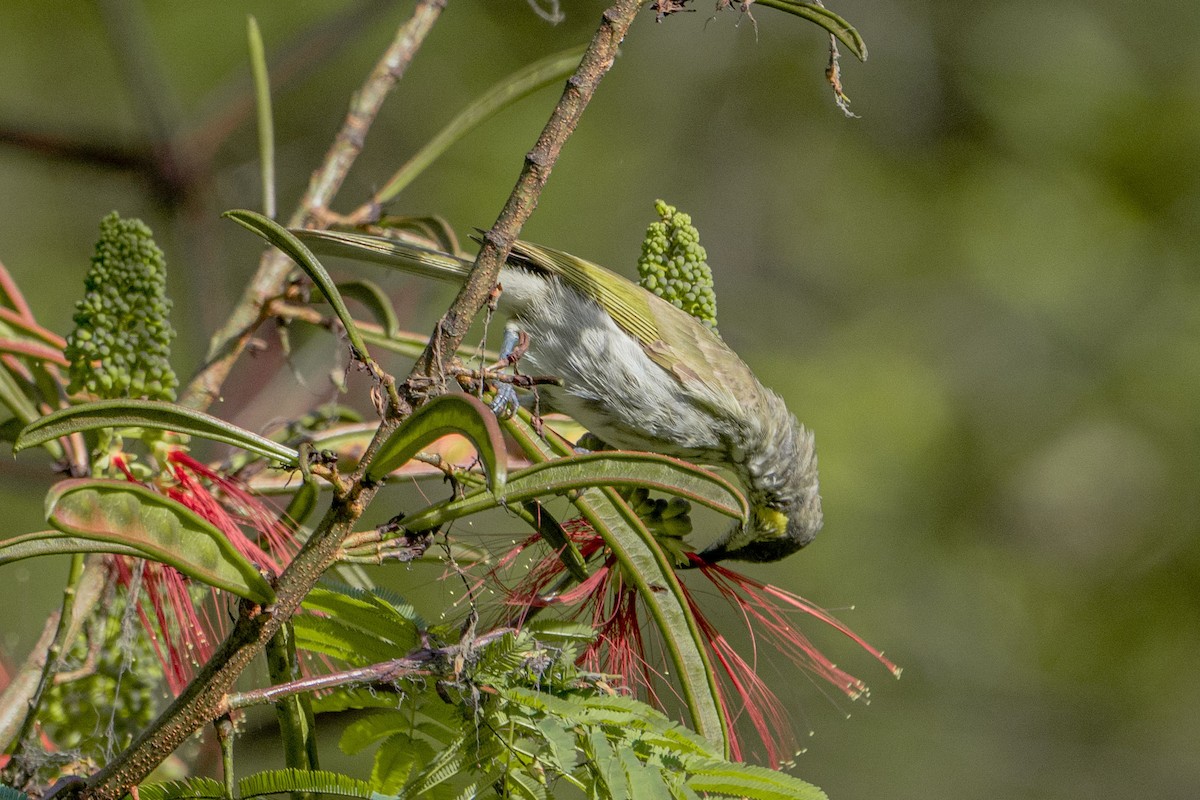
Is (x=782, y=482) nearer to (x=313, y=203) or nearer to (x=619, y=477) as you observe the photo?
(x=313, y=203)

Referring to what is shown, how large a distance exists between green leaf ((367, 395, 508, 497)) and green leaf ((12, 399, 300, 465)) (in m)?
0.18

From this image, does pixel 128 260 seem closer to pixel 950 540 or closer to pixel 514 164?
pixel 514 164

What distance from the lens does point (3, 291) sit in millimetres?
1837

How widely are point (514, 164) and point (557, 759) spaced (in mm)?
4346

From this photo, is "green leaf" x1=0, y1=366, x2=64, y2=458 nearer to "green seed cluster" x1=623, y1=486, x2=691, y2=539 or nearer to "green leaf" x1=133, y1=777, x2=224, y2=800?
"green leaf" x1=133, y1=777, x2=224, y2=800

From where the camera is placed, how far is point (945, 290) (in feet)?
21.7

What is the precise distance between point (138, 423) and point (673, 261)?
3.28ft

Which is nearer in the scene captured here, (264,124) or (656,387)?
(264,124)

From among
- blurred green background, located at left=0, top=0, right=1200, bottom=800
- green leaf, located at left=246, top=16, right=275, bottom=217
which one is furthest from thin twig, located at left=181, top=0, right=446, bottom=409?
blurred green background, located at left=0, top=0, right=1200, bottom=800

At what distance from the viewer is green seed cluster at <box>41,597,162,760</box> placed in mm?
1747

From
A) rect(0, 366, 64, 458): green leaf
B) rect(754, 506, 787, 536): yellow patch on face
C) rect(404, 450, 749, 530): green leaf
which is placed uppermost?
rect(0, 366, 64, 458): green leaf

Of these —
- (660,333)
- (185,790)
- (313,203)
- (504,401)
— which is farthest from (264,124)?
(185,790)

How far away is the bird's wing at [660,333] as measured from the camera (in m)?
2.44

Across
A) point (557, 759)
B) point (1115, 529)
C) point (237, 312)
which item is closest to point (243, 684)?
point (237, 312)
